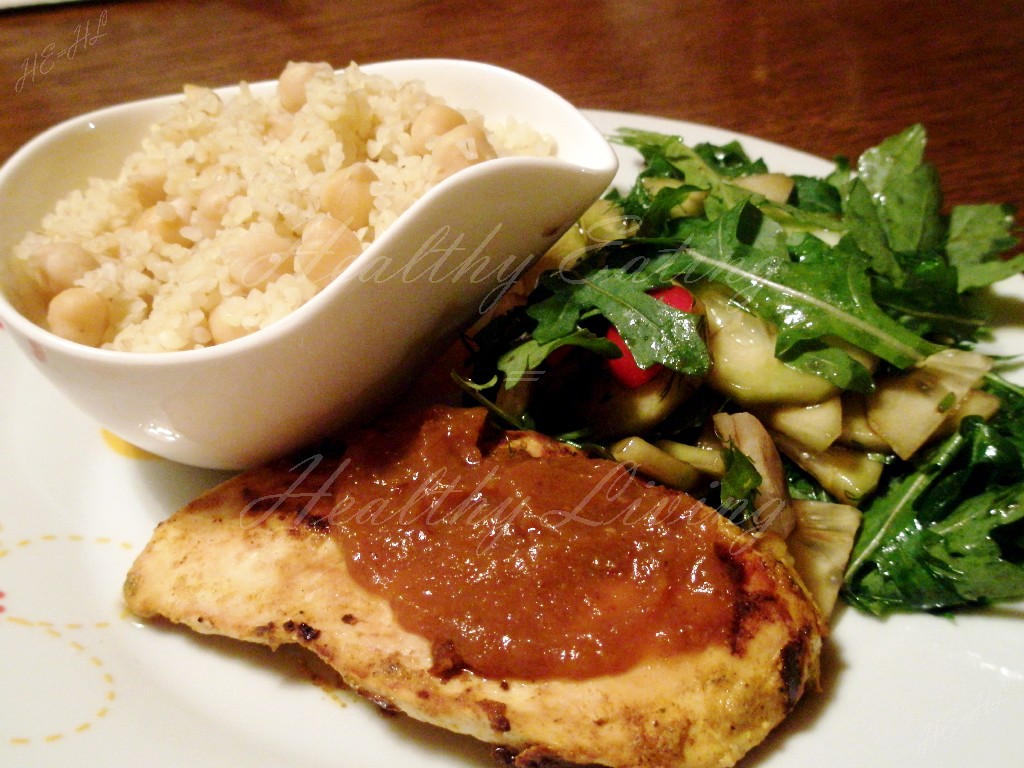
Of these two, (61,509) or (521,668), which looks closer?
(521,668)

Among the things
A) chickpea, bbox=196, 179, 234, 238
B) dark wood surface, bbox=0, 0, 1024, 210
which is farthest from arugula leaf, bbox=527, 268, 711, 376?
dark wood surface, bbox=0, 0, 1024, 210

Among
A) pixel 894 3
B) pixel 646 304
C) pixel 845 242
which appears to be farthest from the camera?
pixel 894 3

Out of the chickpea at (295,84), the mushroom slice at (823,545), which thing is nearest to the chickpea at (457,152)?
the chickpea at (295,84)

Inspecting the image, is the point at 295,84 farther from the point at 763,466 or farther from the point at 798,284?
the point at 763,466

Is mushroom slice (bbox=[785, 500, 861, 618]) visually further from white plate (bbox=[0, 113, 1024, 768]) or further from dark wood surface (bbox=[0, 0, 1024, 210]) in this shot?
dark wood surface (bbox=[0, 0, 1024, 210])

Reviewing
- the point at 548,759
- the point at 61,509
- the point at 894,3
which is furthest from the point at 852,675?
the point at 894,3

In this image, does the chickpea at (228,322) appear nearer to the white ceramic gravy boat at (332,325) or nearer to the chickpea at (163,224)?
the white ceramic gravy boat at (332,325)

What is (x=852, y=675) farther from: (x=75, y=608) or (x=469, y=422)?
(x=75, y=608)
